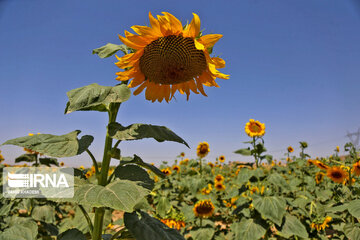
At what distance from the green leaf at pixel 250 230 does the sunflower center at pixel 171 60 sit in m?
2.27

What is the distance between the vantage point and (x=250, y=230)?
9.43 feet

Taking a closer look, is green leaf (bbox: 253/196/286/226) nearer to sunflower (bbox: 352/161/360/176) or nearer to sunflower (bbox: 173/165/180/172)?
sunflower (bbox: 352/161/360/176)

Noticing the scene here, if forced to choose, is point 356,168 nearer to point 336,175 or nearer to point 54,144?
point 336,175

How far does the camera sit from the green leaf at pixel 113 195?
0.75 meters

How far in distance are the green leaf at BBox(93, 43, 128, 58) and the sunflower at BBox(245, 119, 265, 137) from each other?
9.76 feet

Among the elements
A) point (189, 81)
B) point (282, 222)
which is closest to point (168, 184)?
point (282, 222)

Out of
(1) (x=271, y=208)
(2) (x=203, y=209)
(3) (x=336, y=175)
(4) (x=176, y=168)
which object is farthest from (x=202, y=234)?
(4) (x=176, y=168)

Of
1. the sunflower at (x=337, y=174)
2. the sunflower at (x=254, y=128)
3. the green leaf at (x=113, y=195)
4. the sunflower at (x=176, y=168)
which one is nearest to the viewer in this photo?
the green leaf at (x=113, y=195)

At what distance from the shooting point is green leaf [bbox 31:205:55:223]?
118 inches

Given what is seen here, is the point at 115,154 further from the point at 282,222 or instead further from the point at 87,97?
the point at 282,222

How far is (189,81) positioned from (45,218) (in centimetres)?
273

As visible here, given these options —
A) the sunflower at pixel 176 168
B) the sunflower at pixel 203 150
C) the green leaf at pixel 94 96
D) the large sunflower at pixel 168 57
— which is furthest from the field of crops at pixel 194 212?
the sunflower at pixel 176 168

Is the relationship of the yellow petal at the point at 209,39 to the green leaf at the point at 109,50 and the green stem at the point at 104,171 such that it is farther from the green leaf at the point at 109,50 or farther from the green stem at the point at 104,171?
the green stem at the point at 104,171

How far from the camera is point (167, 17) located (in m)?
1.06
